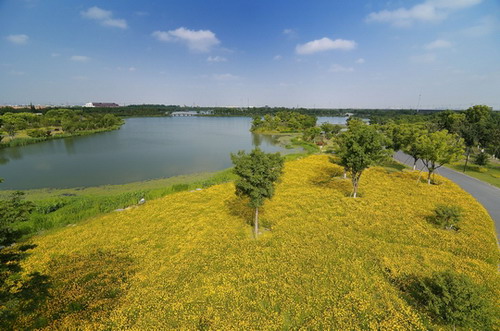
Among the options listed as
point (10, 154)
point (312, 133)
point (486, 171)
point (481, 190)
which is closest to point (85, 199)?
point (10, 154)

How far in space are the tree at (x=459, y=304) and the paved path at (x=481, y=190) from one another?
13038 millimetres

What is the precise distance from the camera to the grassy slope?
10398mm

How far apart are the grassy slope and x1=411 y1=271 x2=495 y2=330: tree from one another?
3.36 ft

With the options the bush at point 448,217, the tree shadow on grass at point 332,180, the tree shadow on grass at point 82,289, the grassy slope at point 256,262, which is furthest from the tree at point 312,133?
the tree shadow on grass at point 82,289

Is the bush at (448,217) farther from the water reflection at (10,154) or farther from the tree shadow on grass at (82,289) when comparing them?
the water reflection at (10,154)

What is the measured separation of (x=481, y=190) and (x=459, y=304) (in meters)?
27.6

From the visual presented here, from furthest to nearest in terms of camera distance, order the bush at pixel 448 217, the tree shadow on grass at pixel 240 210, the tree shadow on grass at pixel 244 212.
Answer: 1. the tree shadow on grass at pixel 240 210
2. the tree shadow on grass at pixel 244 212
3. the bush at pixel 448 217

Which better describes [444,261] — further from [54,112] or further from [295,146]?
[54,112]

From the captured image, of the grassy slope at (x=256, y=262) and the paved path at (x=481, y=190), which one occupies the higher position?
the paved path at (x=481, y=190)

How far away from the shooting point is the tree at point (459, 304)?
9.42 m

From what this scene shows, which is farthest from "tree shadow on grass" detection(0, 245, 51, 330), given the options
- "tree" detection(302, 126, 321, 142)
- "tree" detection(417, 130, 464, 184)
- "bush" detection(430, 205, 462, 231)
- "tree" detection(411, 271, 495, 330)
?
"tree" detection(302, 126, 321, 142)

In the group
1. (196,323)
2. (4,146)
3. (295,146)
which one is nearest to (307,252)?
(196,323)

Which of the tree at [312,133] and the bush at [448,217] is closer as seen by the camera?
the bush at [448,217]

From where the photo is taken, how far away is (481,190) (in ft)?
89.2
